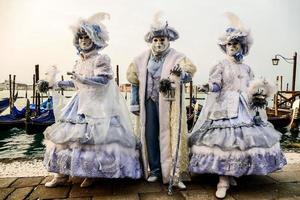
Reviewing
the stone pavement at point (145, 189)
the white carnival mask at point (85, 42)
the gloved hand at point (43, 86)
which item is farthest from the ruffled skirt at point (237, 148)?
the gloved hand at point (43, 86)

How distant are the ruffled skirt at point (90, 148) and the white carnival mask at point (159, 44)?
869 millimetres

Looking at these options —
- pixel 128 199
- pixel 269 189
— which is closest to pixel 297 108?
pixel 269 189

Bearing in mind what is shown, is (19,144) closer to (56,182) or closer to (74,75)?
(56,182)

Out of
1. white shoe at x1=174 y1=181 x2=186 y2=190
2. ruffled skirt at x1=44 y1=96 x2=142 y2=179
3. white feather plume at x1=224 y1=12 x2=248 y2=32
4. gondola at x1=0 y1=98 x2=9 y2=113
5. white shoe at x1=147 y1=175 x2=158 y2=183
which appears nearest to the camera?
ruffled skirt at x1=44 y1=96 x2=142 y2=179

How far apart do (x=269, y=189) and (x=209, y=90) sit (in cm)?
114

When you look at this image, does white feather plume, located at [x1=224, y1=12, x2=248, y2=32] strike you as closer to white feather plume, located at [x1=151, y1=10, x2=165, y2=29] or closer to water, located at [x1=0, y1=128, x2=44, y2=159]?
white feather plume, located at [x1=151, y1=10, x2=165, y2=29]

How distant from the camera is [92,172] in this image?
9.82ft

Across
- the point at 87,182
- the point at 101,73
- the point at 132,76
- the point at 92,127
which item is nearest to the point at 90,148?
the point at 92,127

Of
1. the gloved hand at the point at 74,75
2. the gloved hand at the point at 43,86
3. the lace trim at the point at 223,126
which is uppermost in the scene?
the gloved hand at the point at 74,75

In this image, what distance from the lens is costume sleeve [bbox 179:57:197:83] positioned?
330 cm

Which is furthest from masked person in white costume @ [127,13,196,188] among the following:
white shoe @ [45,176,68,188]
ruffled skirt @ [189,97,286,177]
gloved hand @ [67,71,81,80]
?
white shoe @ [45,176,68,188]

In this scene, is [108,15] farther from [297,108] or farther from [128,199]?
[297,108]

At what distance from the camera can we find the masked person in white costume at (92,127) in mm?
3029

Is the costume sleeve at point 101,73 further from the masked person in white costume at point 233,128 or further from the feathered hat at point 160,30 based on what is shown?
the masked person in white costume at point 233,128
